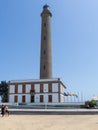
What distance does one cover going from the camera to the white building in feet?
179

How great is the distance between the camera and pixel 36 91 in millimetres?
55719

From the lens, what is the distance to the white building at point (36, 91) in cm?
5469

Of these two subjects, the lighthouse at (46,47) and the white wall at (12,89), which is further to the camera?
the lighthouse at (46,47)

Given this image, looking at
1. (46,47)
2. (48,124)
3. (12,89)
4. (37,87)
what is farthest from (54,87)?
(48,124)

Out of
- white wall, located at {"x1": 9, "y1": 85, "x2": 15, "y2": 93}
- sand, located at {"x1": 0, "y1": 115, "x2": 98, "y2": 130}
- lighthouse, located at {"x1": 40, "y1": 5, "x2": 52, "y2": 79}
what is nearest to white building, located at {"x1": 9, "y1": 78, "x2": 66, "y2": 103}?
white wall, located at {"x1": 9, "y1": 85, "x2": 15, "y2": 93}

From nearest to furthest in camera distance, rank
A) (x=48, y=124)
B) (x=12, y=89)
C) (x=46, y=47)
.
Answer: (x=48, y=124) → (x=12, y=89) → (x=46, y=47)

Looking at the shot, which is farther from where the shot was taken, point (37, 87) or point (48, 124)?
point (37, 87)

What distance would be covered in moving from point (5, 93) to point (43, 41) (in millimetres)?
20474

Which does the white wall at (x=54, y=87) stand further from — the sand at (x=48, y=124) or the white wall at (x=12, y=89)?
the sand at (x=48, y=124)

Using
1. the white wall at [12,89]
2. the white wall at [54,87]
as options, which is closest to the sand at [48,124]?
the white wall at [54,87]

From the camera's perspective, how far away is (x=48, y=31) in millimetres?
62969

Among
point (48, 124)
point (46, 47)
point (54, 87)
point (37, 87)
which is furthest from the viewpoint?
point (46, 47)

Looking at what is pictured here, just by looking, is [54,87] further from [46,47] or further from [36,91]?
[46,47]

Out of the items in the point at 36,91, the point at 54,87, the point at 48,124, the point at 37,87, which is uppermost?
the point at 37,87
